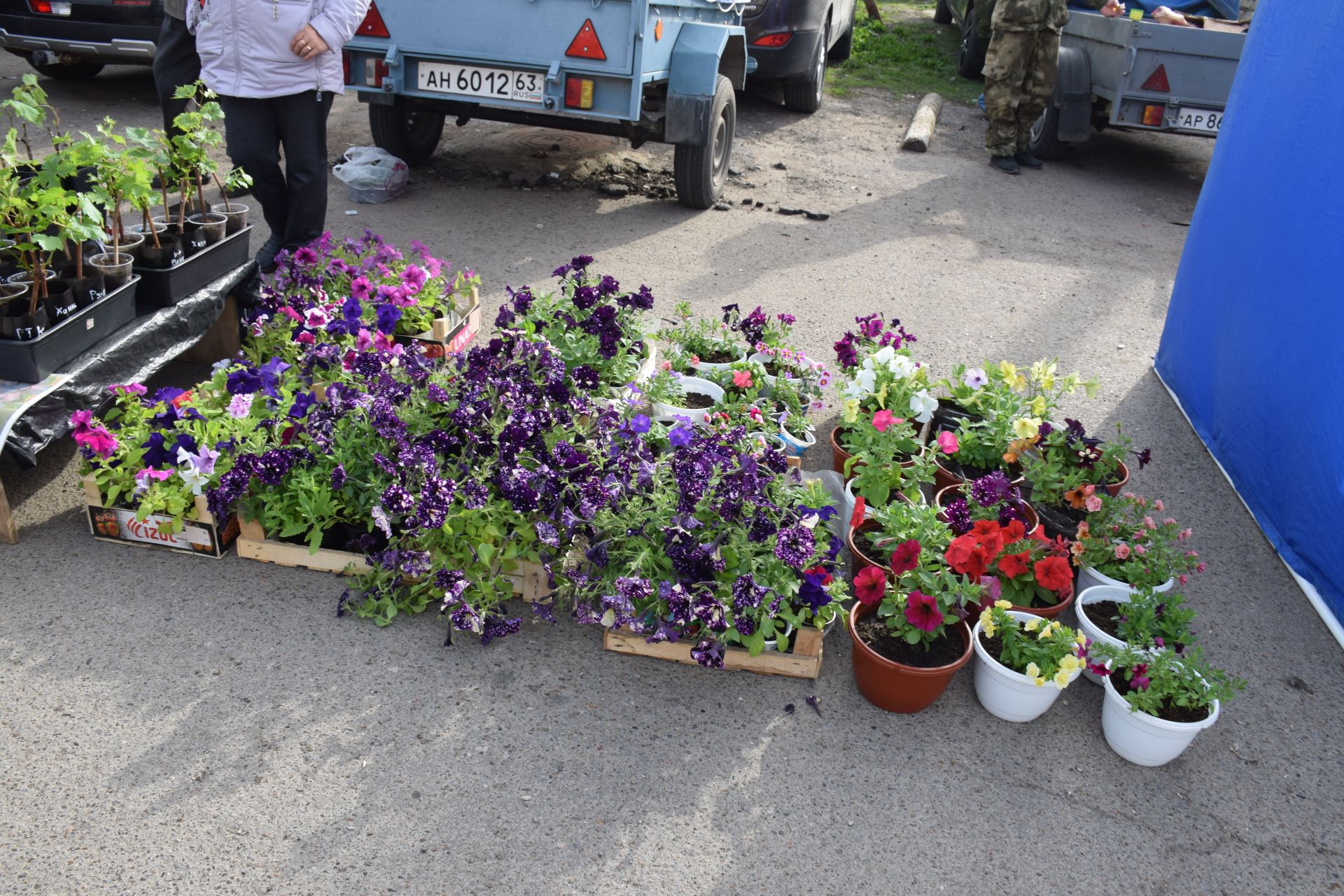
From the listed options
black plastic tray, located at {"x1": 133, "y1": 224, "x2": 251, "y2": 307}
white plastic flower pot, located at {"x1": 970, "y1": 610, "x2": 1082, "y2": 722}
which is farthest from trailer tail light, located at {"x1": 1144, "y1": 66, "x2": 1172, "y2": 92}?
black plastic tray, located at {"x1": 133, "y1": 224, "x2": 251, "y2": 307}

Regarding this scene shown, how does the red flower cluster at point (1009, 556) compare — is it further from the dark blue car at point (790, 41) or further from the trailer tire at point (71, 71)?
the trailer tire at point (71, 71)

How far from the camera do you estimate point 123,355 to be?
3395mm

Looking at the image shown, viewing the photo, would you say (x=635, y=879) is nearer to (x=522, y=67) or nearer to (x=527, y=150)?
(x=522, y=67)

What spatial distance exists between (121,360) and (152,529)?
663mm

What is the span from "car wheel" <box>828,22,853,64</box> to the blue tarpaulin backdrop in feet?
28.0

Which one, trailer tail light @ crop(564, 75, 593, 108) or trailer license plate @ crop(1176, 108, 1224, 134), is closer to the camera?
trailer tail light @ crop(564, 75, 593, 108)

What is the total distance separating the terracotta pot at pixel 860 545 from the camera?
3156 mm

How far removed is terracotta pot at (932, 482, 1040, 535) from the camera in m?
3.17

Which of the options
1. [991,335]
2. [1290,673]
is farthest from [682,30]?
[1290,673]

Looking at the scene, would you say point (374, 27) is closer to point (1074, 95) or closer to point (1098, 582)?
point (1098, 582)

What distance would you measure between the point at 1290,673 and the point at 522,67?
4901 mm

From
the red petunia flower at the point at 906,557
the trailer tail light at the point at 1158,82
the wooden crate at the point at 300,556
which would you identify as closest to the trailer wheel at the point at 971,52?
the trailer tail light at the point at 1158,82

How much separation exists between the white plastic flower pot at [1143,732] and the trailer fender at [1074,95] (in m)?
7.20

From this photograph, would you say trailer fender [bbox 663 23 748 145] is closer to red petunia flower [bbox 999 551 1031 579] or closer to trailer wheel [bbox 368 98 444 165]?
trailer wheel [bbox 368 98 444 165]
